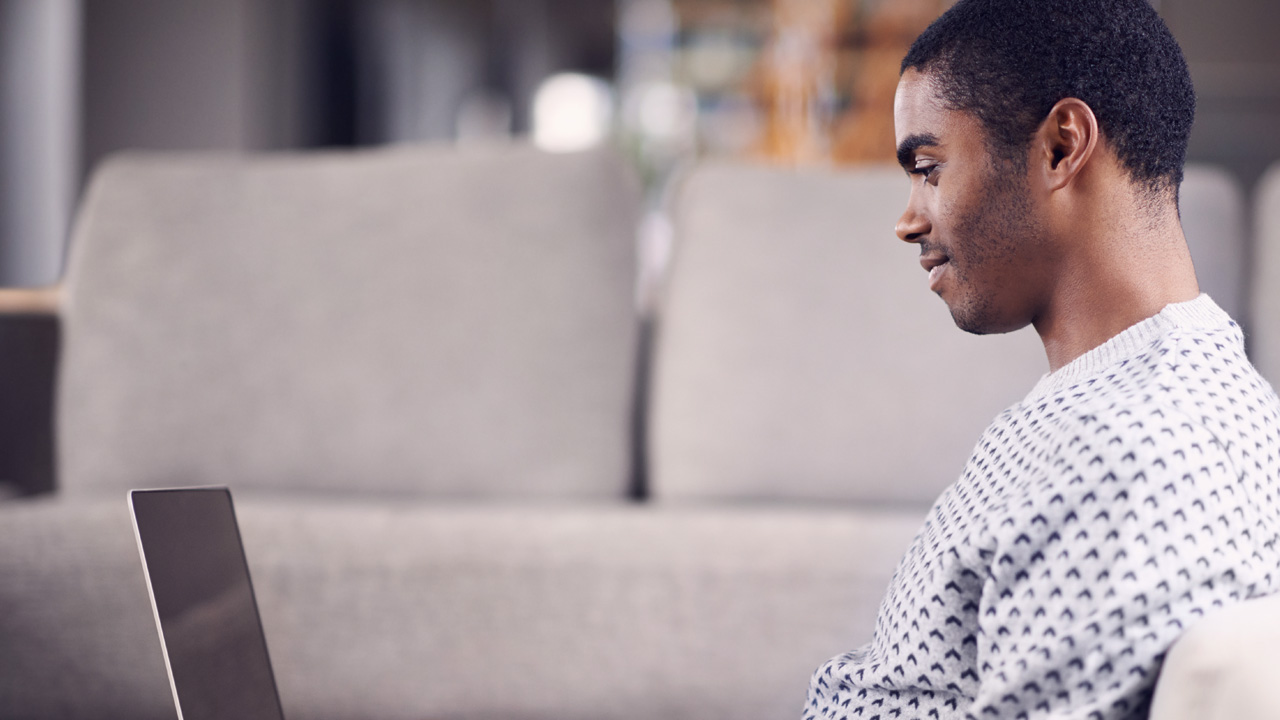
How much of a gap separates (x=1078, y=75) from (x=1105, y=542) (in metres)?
0.24

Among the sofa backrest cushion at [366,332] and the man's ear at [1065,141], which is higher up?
the man's ear at [1065,141]

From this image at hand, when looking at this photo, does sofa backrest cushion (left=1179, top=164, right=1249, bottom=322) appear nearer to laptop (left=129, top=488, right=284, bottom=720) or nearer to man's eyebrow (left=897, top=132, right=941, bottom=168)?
man's eyebrow (left=897, top=132, right=941, bottom=168)

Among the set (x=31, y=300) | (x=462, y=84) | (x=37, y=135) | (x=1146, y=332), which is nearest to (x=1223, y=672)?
(x=1146, y=332)

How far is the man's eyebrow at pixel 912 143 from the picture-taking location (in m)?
0.55

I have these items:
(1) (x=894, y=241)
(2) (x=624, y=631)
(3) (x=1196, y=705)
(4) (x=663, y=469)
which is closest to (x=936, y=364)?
(1) (x=894, y=241)

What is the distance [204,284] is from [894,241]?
94cm

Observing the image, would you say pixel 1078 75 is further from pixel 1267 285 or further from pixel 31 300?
pixel 31 300

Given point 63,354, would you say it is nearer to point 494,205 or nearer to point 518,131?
point 494,205

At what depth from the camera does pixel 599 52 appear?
651 centimetres

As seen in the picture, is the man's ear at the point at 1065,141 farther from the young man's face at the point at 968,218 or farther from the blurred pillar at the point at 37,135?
the blurred pillar at the point at 37,135

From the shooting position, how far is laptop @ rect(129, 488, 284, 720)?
0.69m

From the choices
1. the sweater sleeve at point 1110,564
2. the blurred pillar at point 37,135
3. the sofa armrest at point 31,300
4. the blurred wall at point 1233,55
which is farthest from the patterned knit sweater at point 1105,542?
the blurred wall at point 1233,55

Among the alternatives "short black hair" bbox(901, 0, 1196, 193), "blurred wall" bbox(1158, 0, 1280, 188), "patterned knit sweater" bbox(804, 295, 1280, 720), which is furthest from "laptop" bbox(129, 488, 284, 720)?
"blurred wall" bbox(1158, 0, 1280, 188)

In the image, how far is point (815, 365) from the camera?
1301 mm
